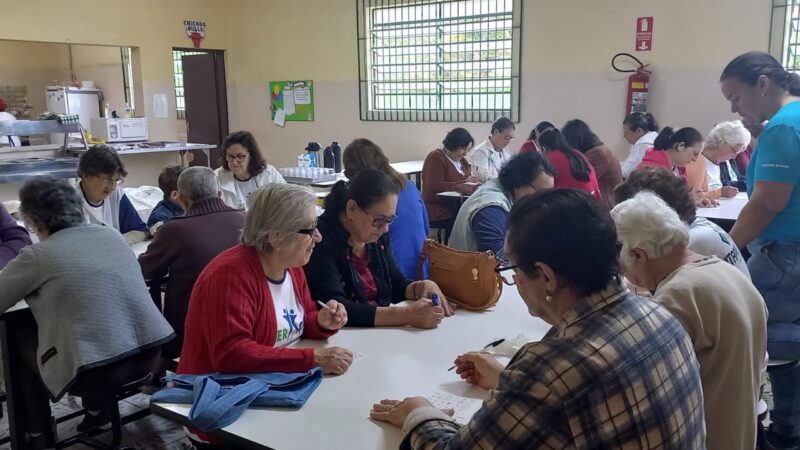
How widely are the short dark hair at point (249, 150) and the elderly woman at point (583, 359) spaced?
10.8 feet

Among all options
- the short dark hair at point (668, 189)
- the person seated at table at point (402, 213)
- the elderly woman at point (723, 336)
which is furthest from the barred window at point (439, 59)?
the elderly woman at point (723, 336)

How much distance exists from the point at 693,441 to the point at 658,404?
0.46 ft

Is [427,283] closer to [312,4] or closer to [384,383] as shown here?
[384,383]

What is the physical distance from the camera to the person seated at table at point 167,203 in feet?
12.2

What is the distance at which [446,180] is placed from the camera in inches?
224

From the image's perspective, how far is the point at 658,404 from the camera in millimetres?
1068

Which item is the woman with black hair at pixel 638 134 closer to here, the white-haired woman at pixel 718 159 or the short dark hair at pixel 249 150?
the white-haired woman at pixel 718 159

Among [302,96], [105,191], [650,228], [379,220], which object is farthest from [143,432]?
[302,96]

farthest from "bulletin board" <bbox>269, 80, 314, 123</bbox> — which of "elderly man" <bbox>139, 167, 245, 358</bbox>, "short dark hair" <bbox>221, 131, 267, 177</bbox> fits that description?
"elderly man" <bbox>139, 167, 245, 358</bbox>

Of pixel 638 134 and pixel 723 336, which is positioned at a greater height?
pixel 638 134

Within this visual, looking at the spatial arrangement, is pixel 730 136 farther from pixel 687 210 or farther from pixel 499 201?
pixel 687 210

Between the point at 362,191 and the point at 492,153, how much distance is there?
13.0ft

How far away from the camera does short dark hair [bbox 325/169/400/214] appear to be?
229 cm

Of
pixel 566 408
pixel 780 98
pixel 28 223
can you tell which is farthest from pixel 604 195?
pixel 566 408
